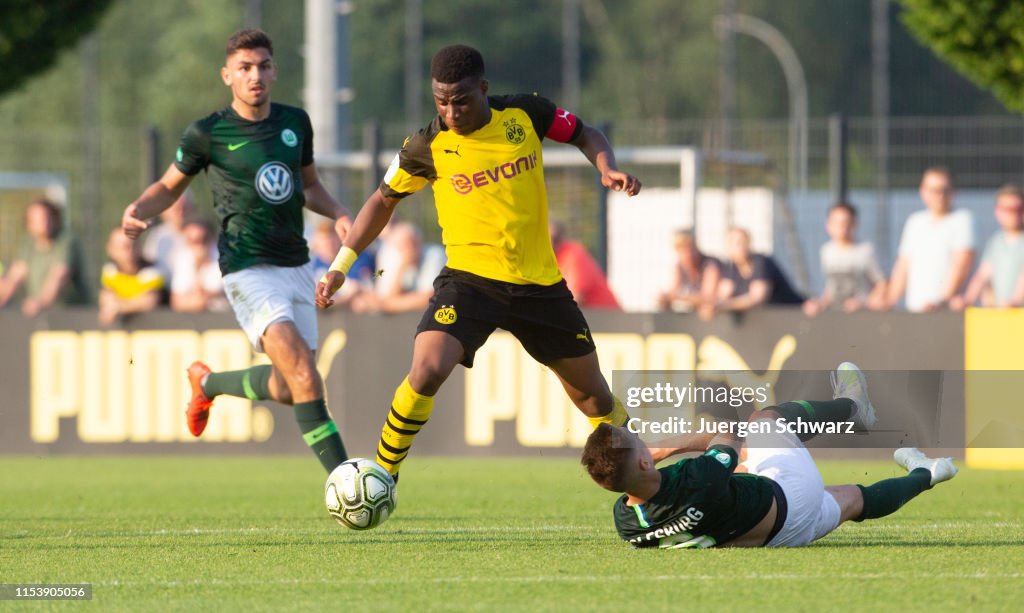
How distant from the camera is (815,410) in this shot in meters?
8.09

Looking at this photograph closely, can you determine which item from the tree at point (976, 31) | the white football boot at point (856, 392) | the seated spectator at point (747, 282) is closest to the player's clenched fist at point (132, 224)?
the white football boot at point (856, 392)

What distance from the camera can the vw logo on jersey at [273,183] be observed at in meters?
9.68

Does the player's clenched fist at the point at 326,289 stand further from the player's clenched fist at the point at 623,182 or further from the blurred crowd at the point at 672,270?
the blurred crowd at the point at 672,270

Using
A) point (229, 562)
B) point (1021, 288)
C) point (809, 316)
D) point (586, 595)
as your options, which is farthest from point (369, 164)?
point (586, 595)

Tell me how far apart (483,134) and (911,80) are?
96.9 feet

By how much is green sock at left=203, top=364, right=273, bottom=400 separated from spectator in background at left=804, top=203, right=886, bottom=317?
Answer: 621 cm

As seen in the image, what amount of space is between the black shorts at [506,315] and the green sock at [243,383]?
186 centimetres

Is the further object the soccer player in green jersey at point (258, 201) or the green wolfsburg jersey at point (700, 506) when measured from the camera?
the soccer player in green jersey at point (258, 201)

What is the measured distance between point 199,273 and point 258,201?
6.60 meters

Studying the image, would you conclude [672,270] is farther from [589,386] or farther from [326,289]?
[326,289]

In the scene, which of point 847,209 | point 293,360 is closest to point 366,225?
point 293,360

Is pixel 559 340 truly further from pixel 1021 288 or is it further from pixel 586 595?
pixel 1021 288

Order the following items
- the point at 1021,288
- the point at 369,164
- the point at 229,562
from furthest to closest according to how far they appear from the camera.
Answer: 1. the point at 369,164
2. the point at 1021,288
3. the point at 229,562

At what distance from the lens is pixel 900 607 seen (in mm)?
6160
